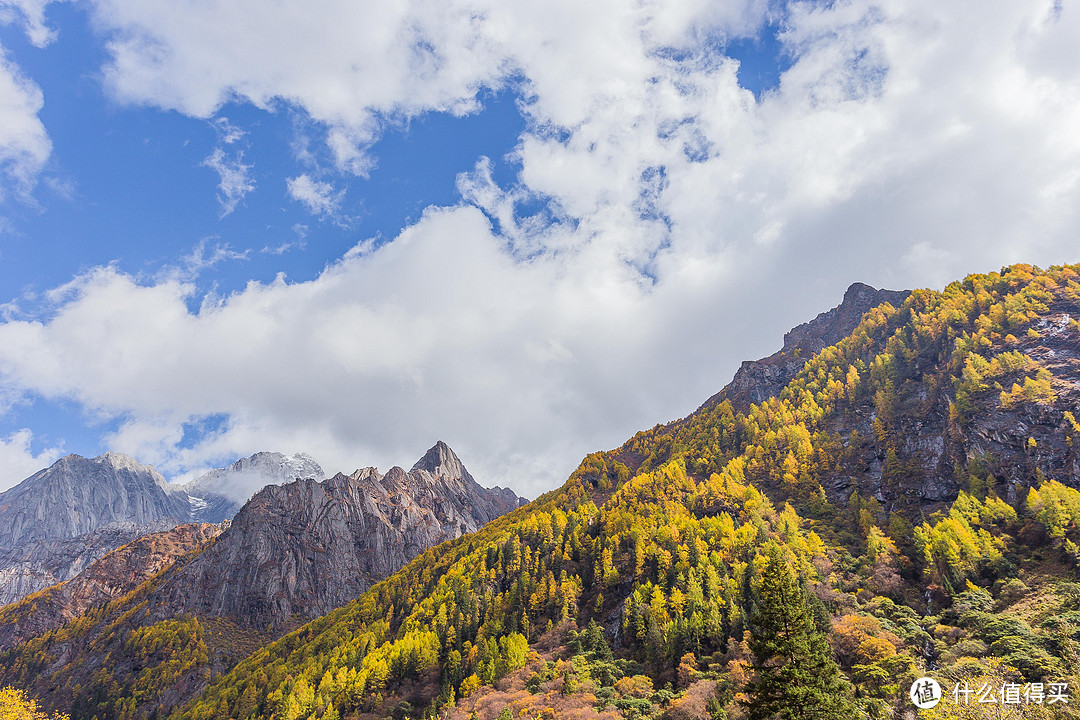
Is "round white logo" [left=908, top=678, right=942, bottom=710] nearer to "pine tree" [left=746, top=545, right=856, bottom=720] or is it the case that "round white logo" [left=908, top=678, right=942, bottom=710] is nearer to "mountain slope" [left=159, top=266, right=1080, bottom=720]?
"mountain slope" [left=159, top=266, right=1080, bottom=720]

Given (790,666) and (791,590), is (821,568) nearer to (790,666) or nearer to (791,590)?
(791,590)

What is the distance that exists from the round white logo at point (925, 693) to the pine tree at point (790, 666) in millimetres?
17368

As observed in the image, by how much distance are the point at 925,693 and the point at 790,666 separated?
94.1ft

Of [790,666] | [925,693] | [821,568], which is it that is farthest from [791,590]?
[821,568]

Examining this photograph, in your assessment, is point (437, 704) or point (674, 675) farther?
point (437, 704)

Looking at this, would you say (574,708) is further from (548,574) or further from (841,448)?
(841,448)

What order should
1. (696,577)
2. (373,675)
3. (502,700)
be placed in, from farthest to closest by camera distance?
1. (373,675)
2. (696,577)
3. (502,700)

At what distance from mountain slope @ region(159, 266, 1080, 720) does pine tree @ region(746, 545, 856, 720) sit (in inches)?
823

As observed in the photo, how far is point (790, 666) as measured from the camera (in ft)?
158

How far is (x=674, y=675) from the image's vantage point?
100500 mm

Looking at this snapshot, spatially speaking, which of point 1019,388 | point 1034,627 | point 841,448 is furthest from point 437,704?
point 1019,388

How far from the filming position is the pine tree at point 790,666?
47.3 meters

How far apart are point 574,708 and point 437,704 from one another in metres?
41.4

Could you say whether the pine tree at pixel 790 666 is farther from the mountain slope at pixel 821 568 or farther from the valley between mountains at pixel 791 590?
the mountain slope at pixel 821 568
